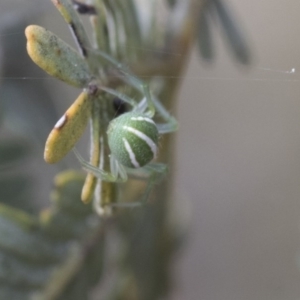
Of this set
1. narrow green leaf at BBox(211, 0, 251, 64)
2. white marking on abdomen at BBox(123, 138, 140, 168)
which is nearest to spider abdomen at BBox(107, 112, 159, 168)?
white marking on abdomen at BBox(123, 138, 140, 168)

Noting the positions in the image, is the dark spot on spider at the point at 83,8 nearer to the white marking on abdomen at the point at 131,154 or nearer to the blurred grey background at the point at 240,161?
the white marking on abdomen at the point at 131,154

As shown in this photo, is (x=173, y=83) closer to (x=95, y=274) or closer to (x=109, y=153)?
(x=109, y=153)

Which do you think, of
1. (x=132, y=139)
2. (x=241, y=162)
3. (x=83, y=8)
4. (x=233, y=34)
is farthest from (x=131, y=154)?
(x=241, y=162)

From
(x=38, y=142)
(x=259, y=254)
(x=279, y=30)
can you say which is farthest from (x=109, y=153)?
(x=279, y=30)

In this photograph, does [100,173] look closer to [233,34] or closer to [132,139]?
[132,139]

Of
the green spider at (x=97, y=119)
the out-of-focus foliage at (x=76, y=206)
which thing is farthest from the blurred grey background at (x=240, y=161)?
the green spider at (x=97, y=119)

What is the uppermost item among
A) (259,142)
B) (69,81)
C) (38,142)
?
(69,81)

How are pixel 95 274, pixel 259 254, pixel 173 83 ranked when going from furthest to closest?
pixel 259 254 < pixel 95 274 < pixel 173 83
